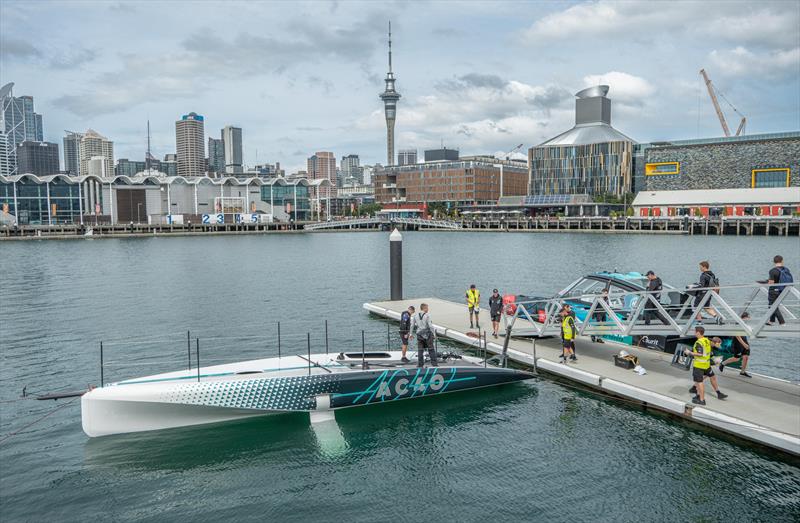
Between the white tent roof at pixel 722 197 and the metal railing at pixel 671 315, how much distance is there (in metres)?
129

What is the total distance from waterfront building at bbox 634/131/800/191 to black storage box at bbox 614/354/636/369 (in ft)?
469

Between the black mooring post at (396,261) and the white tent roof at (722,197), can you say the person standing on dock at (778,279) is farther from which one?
the white tent roof at (722,197)

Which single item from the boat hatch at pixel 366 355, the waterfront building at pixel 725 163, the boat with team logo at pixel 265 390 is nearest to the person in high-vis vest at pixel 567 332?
the boat with team logo at pixel 265 390

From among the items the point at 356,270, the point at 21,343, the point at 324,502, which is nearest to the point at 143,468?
the point at 324,502

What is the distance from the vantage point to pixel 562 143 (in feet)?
587

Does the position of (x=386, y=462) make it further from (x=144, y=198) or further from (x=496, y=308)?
(x=144, y=198)

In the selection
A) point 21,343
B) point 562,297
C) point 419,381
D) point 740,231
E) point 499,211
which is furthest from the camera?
point 499,211

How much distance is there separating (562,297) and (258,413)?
1071cm

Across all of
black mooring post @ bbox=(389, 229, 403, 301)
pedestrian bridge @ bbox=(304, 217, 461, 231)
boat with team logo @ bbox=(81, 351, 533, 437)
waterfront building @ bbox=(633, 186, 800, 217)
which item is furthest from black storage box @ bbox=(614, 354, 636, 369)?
pedestrian bridge @ bbox=(304, 217, 461, 231)

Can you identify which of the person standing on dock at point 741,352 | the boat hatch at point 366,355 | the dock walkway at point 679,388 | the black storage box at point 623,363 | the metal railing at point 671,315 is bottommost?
the dock walkway at point 679,388

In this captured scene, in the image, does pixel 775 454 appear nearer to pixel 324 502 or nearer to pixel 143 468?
pixel 324 502

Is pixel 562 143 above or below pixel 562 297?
above

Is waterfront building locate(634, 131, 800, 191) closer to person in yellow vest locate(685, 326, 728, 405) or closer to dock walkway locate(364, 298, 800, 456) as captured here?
dock walkway locate(364, 298, 800, 456)

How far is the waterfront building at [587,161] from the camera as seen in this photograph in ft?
551
